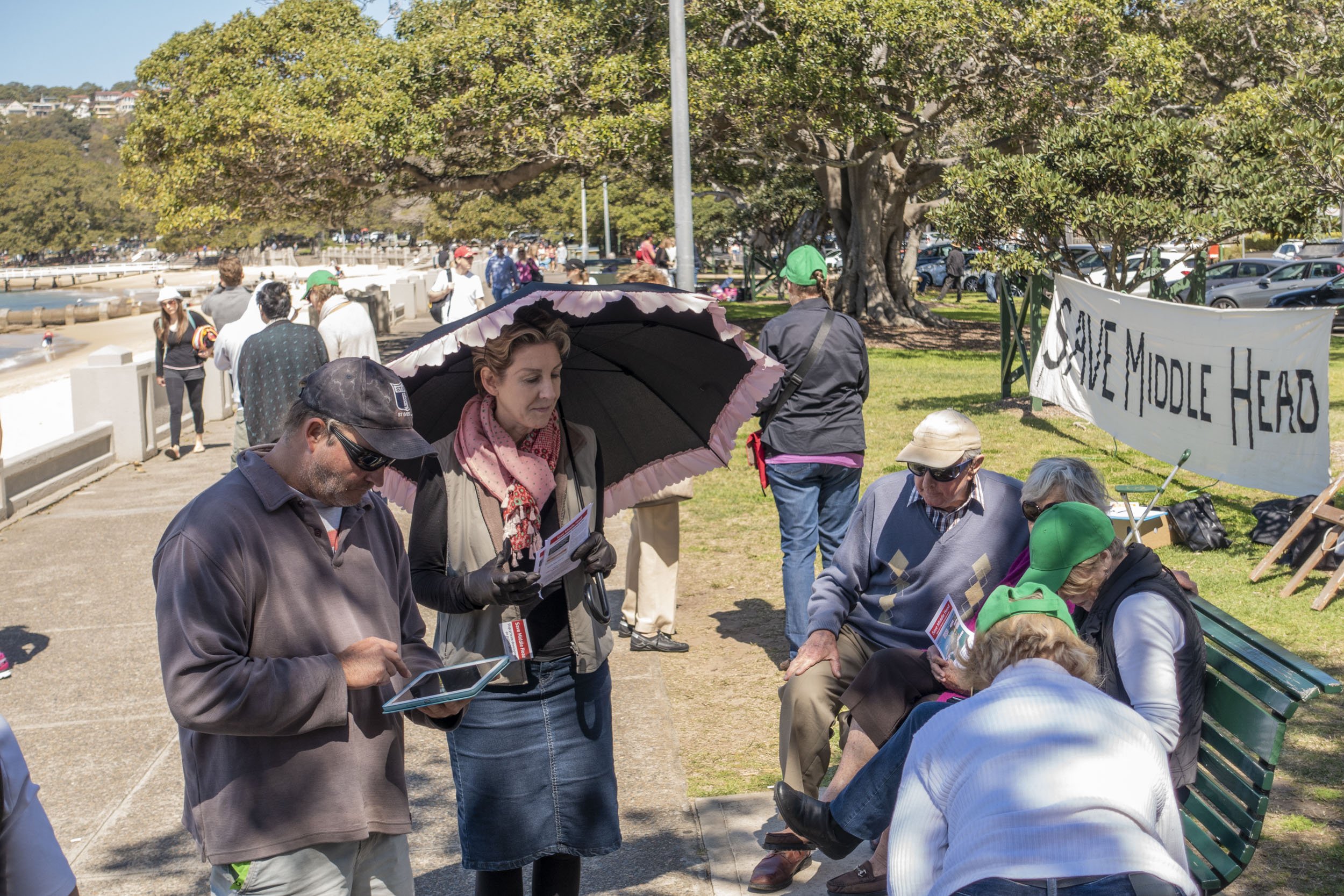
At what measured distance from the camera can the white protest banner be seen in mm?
7086

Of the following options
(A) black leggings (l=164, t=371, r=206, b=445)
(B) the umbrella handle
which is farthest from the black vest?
A: (A) black leggings (l=164, t=371, r=206, b=445)

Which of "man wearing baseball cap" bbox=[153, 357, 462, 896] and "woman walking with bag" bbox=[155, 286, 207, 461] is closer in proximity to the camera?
"man wearing baseball cap" bbox=[153, 357, 462, 896]

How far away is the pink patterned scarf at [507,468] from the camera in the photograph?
10.5ft

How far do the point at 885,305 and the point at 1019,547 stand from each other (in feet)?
76.9

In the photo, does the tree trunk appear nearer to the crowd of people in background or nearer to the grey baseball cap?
the crowd of people in background

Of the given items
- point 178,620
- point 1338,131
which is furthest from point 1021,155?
point 178,620

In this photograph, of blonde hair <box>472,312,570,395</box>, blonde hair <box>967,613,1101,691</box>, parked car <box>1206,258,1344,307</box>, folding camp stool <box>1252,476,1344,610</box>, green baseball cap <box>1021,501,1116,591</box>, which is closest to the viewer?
blonde hair <box>967,613,1101,691</box>

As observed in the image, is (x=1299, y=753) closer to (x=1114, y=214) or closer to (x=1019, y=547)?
(x=1019, y=547)

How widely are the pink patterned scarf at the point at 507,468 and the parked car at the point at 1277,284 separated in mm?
27110

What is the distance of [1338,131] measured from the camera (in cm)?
1424

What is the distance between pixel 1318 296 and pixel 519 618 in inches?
1076

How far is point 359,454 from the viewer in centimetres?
252

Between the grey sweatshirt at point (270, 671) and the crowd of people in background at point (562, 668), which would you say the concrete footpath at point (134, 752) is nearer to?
the crowd of people in background at point (562, 668)

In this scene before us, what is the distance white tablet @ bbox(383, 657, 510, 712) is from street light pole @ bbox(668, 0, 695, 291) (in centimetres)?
715
